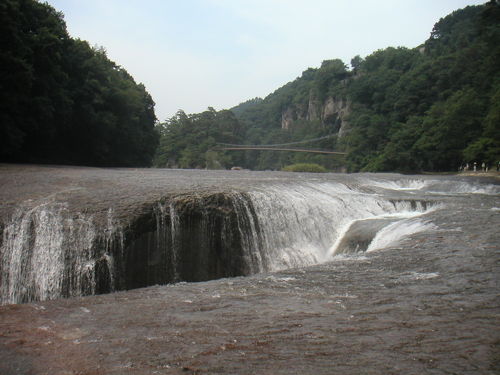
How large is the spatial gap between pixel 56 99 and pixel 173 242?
17.2 meters

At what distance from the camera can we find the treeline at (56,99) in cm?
1828

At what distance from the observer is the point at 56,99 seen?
877 inches

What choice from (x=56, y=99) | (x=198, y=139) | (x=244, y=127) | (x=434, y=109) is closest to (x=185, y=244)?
(x=56, y=99)

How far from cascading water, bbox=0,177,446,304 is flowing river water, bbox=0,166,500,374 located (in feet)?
0.09

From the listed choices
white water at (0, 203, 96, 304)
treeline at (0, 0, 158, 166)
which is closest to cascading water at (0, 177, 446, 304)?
white water at (0, 203, 96, 304)

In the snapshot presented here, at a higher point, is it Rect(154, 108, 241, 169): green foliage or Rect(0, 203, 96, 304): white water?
Rect(154, 108, 241, 169): green foliage

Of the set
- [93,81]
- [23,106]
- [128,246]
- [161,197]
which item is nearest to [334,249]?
[161,197]

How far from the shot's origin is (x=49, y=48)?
20562 millimetres

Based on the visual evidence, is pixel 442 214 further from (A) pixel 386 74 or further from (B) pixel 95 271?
(A) pixel 386 74

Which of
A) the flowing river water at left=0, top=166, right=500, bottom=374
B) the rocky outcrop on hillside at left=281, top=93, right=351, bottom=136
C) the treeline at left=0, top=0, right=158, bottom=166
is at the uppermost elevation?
the rocky outcrop on hillside at left=281, top=93, right=351, bottom=136

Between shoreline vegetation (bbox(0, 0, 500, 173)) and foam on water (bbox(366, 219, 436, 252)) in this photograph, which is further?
shoreline vegetation (bbox(0, 0, 500, 173))

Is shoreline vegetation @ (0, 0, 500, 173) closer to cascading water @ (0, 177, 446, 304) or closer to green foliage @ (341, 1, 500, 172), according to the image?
green foliage @ (341, 1, 500, 172)

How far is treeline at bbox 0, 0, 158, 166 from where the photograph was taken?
60.0 feet

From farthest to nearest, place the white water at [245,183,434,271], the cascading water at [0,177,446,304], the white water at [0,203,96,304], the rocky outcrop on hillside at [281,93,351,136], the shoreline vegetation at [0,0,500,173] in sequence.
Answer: the rocky outcrop on hillside at [281,93,351,136], the shoreline vegetation at [0,0,500,173], the white water at [245,183,434,271], the cascading water at [0,177,446,304], the white water at [0,203,96,304]
